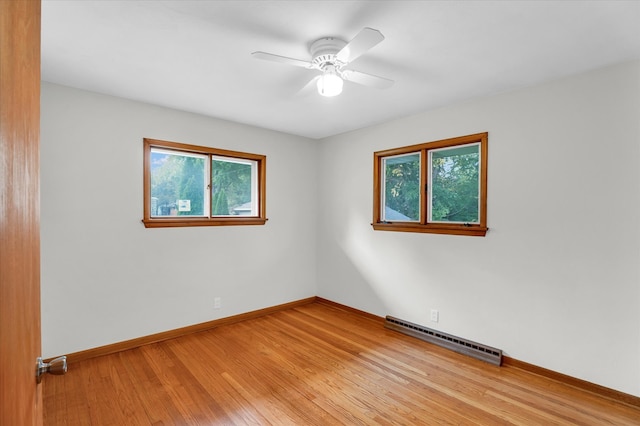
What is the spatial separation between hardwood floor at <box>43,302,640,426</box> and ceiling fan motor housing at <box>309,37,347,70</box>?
233 centimetres

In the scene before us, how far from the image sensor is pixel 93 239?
2762 mm

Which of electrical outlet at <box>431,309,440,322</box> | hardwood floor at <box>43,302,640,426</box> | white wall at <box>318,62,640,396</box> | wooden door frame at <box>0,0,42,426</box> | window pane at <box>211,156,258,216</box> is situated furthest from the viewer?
window pane at <box>211,156,258,216</box>

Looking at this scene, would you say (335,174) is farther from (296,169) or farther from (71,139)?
(71,139)

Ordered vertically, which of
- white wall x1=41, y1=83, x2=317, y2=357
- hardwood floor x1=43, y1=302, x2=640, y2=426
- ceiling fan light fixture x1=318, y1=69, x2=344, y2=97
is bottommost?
hardwood floor x1=43, y1=302, x2=640, y2=426

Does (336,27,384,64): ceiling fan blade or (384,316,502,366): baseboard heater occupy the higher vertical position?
(336,27,384,64): ceiling fan blade

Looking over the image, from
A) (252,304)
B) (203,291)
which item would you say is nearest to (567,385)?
(252,304)

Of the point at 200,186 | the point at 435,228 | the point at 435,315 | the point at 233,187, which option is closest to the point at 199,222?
the point at 200,186

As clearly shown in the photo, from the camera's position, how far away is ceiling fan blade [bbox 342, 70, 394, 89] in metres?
2.06

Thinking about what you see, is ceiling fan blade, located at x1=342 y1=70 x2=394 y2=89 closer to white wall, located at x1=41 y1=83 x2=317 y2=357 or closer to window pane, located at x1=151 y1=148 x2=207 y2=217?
white wall, located at x1=41 y1=83 x2=317 y2=357

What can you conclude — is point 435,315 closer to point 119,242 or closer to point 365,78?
point 365,78

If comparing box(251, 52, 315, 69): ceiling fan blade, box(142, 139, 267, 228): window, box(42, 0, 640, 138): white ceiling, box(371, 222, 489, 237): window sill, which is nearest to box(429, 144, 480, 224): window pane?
box(371, 222, 489, 237): window sill

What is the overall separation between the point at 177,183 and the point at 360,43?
2.54 meters

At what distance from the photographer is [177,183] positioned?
334 cm

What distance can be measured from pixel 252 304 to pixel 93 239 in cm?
187
